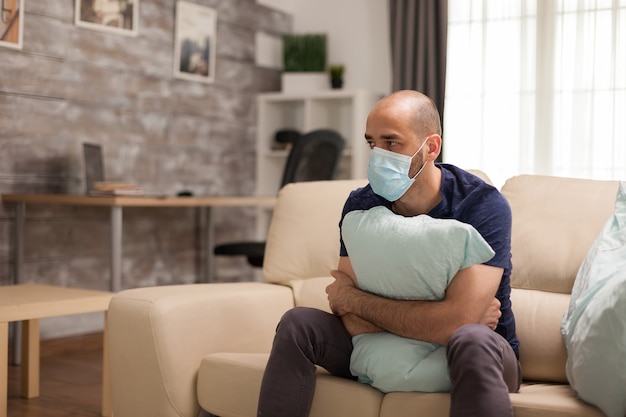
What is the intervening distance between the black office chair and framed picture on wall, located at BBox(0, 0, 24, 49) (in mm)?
1451

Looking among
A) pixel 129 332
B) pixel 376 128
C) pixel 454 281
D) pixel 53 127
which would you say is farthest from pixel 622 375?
pixel 53 127

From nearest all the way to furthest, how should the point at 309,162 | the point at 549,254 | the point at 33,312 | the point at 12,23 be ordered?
1. the point at 549,254
2. the point at 33,312
3. the point at 12,23
4. the point at 309,162

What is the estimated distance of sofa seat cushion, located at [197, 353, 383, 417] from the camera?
6.20 feet

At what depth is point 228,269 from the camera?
541 centimetres

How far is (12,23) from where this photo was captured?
4.04m

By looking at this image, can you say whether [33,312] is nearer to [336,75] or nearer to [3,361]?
[3,361]

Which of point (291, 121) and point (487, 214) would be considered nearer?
point (487, 214)

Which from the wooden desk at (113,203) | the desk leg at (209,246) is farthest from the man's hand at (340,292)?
the desk leg at (209,246)

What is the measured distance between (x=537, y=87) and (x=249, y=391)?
3432mm

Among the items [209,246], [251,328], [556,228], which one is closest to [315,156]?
[209,246]

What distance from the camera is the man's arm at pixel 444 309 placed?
1.82 m

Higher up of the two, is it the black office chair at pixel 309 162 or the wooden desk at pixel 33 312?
the black office chair at pixel 309 162

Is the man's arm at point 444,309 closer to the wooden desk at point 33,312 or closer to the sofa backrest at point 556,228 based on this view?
the sofa backrest at point 556,228

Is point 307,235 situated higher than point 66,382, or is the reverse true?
point 307,235
